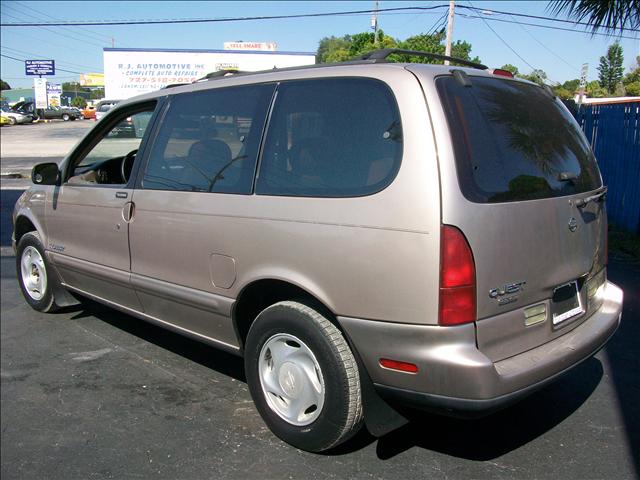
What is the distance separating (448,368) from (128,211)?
2.41 m

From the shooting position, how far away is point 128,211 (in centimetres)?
399

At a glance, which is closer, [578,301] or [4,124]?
[578,301]

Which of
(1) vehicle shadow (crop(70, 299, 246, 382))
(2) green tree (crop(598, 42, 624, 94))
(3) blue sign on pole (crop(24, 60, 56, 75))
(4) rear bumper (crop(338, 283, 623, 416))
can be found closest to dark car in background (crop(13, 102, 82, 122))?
(3) blue sign on pole (crop(24, 60, 56, 75))

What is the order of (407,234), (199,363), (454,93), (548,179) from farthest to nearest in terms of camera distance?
(199,363)
(548,179)
(454,93)
(407,234)

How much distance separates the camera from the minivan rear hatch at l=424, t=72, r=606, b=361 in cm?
261

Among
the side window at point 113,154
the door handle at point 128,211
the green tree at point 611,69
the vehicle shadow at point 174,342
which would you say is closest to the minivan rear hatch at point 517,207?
the vehicle shadow at point 174,342

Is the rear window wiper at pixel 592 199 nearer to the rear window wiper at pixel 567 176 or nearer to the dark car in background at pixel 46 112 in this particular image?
the rear window wiper at pixel 567 176

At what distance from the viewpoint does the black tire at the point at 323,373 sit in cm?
284

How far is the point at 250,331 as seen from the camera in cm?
328

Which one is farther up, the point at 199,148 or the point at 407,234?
the point at 199,148

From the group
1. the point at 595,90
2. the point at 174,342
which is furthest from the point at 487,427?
the point at 595,90

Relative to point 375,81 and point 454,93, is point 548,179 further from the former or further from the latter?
point 375,81

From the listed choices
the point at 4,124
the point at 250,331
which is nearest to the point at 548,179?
the point at 250,331

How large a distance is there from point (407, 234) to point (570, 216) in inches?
39.2
